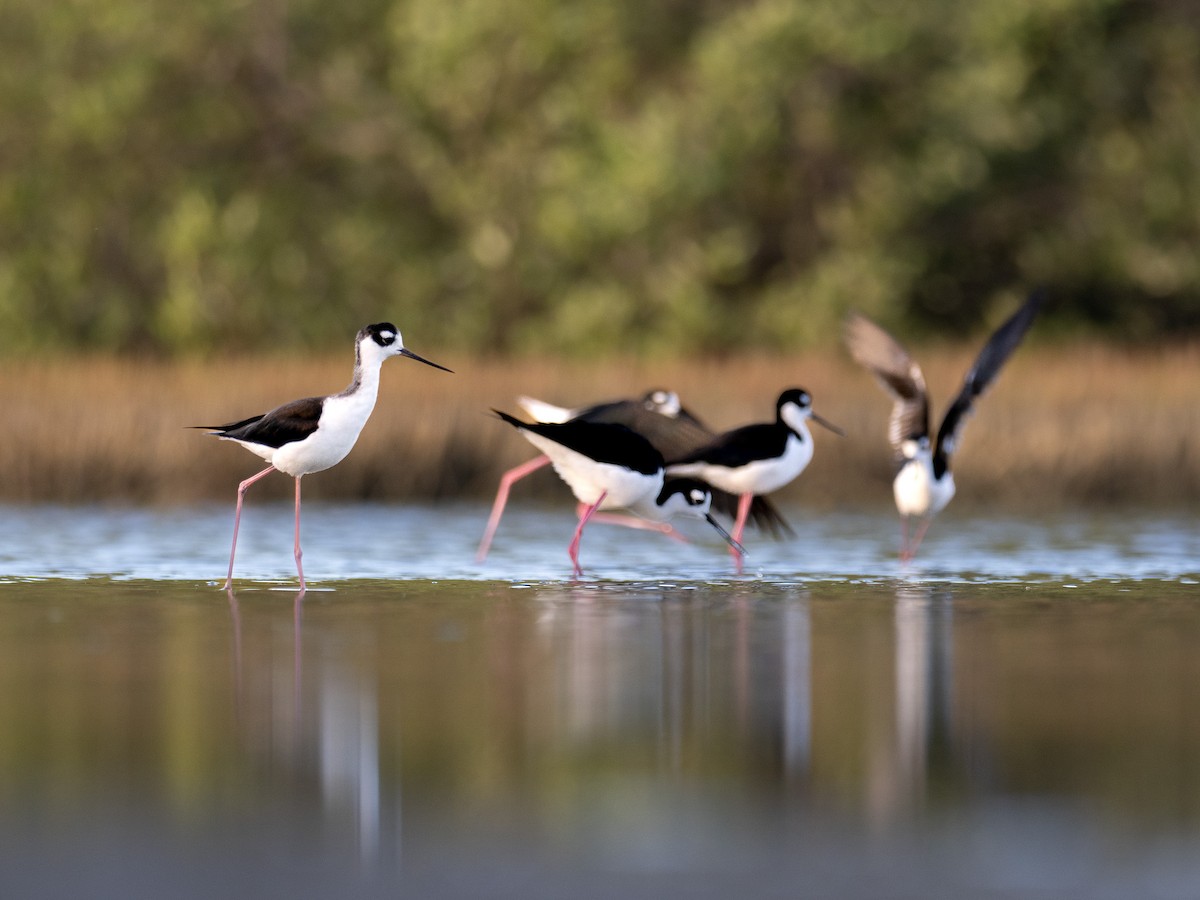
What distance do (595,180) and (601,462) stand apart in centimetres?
1533

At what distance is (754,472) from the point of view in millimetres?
10797

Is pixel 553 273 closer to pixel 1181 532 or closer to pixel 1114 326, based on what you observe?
pixel 1114 326

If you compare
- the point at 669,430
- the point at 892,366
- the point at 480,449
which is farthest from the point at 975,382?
the point at 480,449

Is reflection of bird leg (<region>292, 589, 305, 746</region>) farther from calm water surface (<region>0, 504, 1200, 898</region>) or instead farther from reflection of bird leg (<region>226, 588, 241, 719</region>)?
reflection of bird leg (<region>226, 588, 241, 719</region>)

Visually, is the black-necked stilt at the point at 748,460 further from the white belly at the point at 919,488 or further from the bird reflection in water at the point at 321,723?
the bird reflection in water at the point at 321,723

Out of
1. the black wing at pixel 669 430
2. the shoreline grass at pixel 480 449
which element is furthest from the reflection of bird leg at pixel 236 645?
the shoreline grass at pixel 480 449

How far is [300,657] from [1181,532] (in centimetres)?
651

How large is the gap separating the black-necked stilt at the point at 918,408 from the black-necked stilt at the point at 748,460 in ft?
1.81

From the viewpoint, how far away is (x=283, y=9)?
2842 cm

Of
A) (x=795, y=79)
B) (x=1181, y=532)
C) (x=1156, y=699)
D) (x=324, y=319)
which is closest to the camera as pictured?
(x=1156, y=699)

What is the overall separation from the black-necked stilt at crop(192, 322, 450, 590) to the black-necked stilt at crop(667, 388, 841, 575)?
2191mm

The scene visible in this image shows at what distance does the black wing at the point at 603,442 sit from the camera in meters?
9.77

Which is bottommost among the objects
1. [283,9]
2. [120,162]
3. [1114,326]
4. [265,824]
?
[265,824]

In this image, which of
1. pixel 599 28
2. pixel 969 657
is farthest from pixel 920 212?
pixel 969 657
